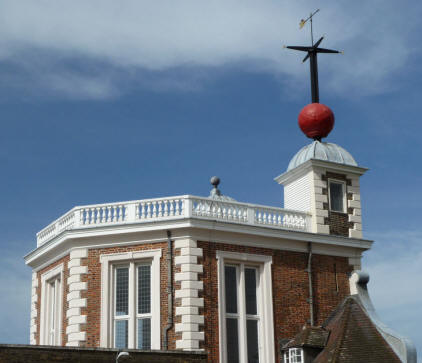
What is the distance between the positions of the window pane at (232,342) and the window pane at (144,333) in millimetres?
2758

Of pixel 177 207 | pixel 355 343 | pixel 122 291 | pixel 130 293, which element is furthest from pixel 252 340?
A: pixel 177 207

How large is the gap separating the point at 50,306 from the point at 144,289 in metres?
5.03

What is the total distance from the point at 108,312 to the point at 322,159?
1060 centimetres

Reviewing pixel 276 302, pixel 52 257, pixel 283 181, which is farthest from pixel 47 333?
pixel 283 181

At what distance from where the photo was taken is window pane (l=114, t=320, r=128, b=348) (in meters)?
28.1

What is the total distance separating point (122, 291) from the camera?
1128 inches

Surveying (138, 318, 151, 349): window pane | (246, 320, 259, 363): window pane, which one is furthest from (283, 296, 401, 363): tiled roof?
(138, 318, 151, 349): window pane

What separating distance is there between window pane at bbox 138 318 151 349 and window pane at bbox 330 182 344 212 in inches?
361

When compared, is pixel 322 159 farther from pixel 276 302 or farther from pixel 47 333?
pixel 47 333

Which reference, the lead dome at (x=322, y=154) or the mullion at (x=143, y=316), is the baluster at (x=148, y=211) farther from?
the lead dome at (x=322, y=154)

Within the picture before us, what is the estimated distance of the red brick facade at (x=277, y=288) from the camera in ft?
91.5

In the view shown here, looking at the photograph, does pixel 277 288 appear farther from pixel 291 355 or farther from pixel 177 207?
pixel 177 207

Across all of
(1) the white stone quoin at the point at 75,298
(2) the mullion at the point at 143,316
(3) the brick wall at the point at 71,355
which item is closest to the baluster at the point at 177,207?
(2) the mullion at the point at 143,316

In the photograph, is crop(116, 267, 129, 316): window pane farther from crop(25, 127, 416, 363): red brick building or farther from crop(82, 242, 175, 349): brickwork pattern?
crop(82, 242, 175, 349): brickwork pattern
